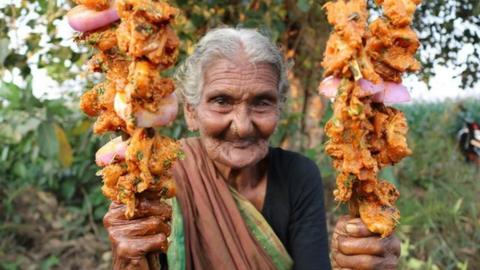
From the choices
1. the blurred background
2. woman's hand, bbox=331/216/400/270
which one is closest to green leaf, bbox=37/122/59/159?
the blurred background

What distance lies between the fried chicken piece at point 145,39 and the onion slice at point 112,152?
21 cm

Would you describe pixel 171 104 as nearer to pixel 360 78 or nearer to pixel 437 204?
pixel 360 78

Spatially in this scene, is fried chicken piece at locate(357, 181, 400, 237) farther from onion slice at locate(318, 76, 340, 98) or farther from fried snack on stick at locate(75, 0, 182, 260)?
fried snack on stick at locate(75, 0, 182, 260)

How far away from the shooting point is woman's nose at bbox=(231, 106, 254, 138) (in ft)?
5.73

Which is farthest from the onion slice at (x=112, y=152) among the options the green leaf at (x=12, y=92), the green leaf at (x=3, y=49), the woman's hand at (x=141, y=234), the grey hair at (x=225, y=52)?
the green leaf at (x=12, y=92)

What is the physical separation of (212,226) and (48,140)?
1.59 m

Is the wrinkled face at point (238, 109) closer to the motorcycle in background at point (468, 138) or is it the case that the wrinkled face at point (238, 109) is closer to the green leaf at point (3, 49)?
the green leaf at point (3, 49)

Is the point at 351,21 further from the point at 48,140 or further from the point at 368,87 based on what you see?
the point at 48,140

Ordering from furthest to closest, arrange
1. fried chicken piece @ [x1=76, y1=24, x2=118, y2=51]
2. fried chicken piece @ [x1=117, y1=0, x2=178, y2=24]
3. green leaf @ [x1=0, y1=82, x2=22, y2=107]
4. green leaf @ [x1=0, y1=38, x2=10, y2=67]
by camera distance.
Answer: green leaf @ [x1=0, y1=82, x2=22, y2=107] < green leaf @ [x1=0, y1=38, x2=10, y2=67] < fried chicken piece @ [x1=76, y1=24, x2=118, y2=51] < fried chicken piece @ [x1=117, y1=0, x2=178, y2=24]

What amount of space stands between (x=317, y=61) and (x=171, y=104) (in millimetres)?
3105

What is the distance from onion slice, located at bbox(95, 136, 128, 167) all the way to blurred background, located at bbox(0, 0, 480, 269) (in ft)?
5.35

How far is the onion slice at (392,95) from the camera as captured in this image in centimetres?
129

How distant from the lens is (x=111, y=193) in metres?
1.32

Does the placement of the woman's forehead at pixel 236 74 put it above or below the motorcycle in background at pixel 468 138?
above
